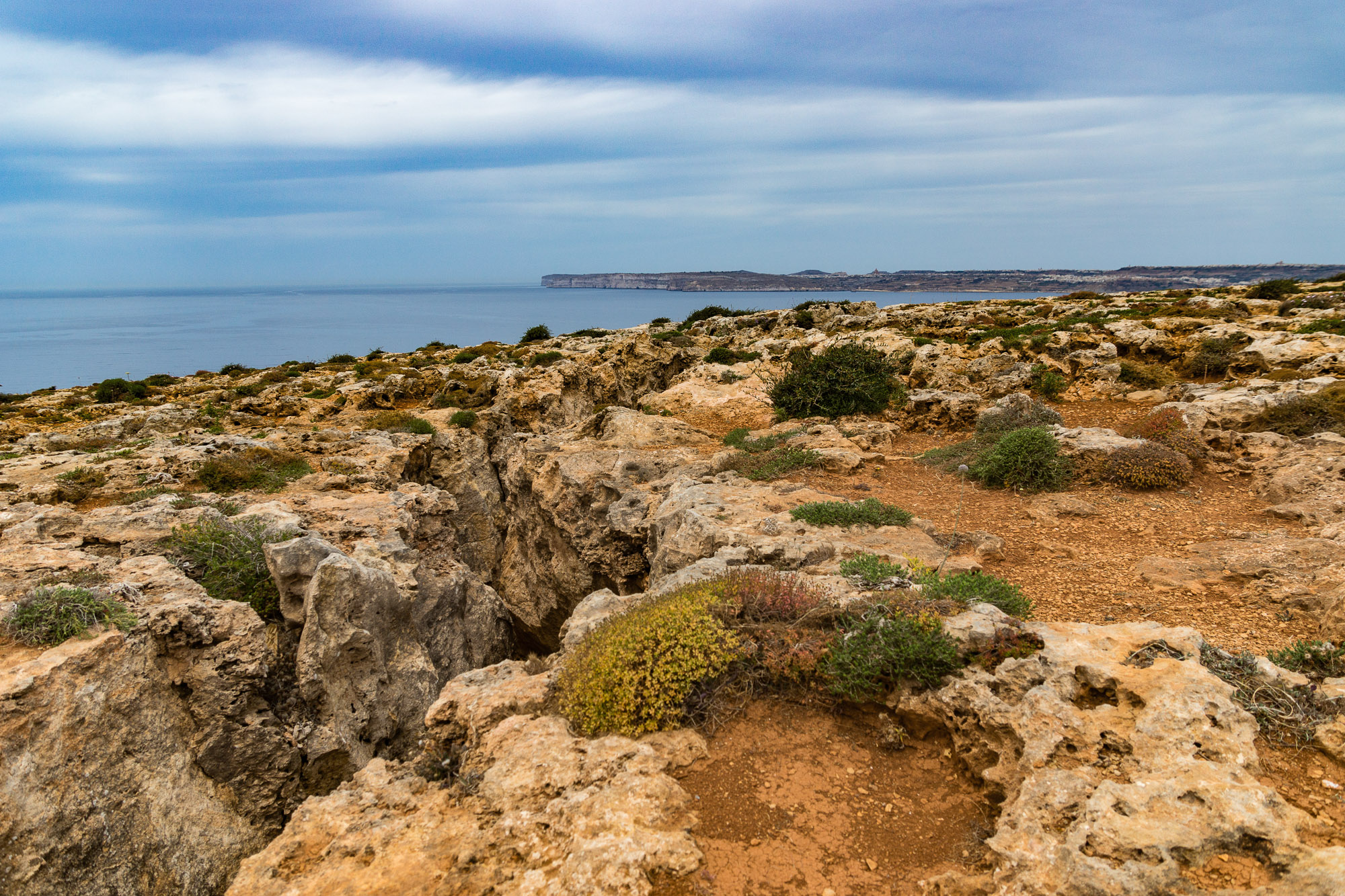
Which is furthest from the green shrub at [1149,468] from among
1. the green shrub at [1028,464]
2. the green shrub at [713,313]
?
the green shrub at [713,313]

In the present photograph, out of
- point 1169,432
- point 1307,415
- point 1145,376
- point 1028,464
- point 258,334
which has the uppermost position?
point 258,334

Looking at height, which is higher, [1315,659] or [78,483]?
[1315,659]

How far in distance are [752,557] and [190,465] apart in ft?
35.9

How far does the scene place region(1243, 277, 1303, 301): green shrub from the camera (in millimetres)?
25297

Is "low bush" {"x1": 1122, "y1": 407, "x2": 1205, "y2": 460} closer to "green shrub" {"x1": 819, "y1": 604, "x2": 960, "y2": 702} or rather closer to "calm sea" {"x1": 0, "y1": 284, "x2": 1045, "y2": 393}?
"green shrub" {"x1": 819, "y1": 604, "x2": 960, "y2": 702}

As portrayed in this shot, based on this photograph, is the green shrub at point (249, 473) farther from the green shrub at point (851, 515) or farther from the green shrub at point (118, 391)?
the green shrub at point (118, 391)

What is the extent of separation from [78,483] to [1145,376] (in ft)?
75.7

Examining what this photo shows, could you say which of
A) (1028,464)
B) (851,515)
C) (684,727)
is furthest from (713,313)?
(684,727)

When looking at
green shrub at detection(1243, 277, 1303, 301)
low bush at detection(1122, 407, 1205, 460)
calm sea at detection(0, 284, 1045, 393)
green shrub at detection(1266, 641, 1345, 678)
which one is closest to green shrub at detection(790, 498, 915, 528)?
green shrub at detection(1266, 641, 1345, 678)

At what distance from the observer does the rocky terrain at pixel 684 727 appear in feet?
11.8

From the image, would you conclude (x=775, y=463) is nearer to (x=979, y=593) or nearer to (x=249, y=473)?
(x=979, y=593)

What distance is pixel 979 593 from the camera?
227 inches

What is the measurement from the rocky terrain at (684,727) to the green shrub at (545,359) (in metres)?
9.12

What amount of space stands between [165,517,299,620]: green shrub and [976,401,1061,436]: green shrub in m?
13.0
